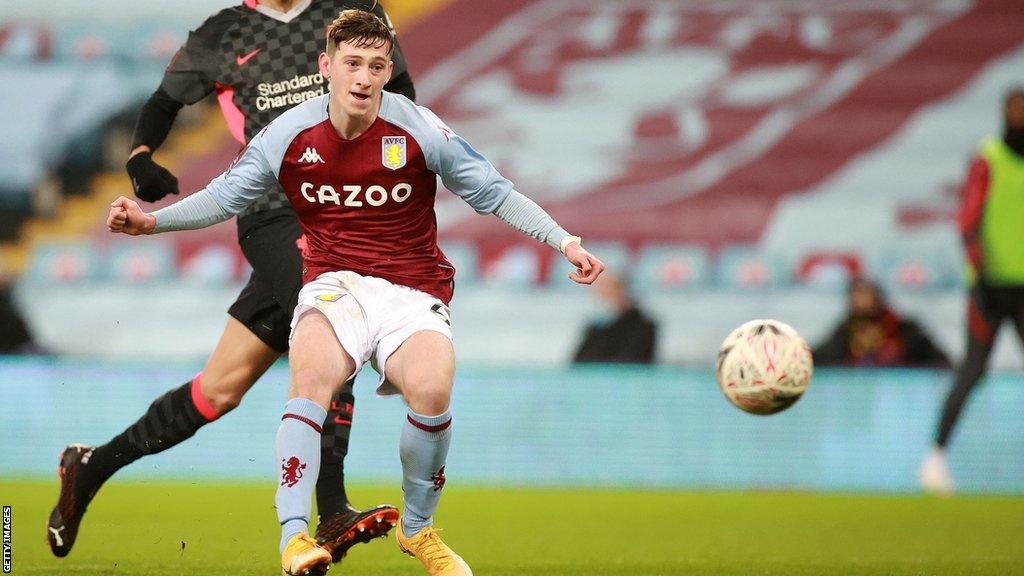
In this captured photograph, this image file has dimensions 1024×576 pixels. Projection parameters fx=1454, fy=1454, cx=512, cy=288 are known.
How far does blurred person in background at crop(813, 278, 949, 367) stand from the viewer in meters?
11.7

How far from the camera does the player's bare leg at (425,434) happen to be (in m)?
4.67

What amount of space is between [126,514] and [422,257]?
12.0ft

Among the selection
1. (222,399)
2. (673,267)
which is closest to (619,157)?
(673,267)

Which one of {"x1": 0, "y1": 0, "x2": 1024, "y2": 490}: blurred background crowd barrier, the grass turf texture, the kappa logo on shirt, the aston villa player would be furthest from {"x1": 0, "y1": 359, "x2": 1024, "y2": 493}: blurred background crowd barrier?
the kappa logo on shirt

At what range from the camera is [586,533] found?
281 inches

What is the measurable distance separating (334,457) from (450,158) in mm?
1292

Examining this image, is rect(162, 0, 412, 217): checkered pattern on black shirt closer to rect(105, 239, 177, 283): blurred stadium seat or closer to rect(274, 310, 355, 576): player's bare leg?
rect(274, 310, 355, 576): player's bare leg

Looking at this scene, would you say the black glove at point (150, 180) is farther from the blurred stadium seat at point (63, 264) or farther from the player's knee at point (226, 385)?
the blurred stadium seat at point (63, 264)

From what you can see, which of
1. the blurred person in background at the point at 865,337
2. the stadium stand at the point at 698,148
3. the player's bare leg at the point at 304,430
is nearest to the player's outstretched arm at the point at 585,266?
the player's bare leg at the point at 304,430

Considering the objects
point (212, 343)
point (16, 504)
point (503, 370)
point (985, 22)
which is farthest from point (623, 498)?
point (985, 22)

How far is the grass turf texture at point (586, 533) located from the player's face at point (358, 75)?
5.72ft

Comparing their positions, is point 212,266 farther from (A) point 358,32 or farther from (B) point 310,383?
(B) point 310,383

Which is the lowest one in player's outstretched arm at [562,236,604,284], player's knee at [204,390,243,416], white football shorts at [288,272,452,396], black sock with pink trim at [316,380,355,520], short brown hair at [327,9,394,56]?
black sock with pink trim at [316,380,355,520]

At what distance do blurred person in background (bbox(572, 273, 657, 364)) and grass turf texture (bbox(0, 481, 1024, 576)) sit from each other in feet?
5.26
